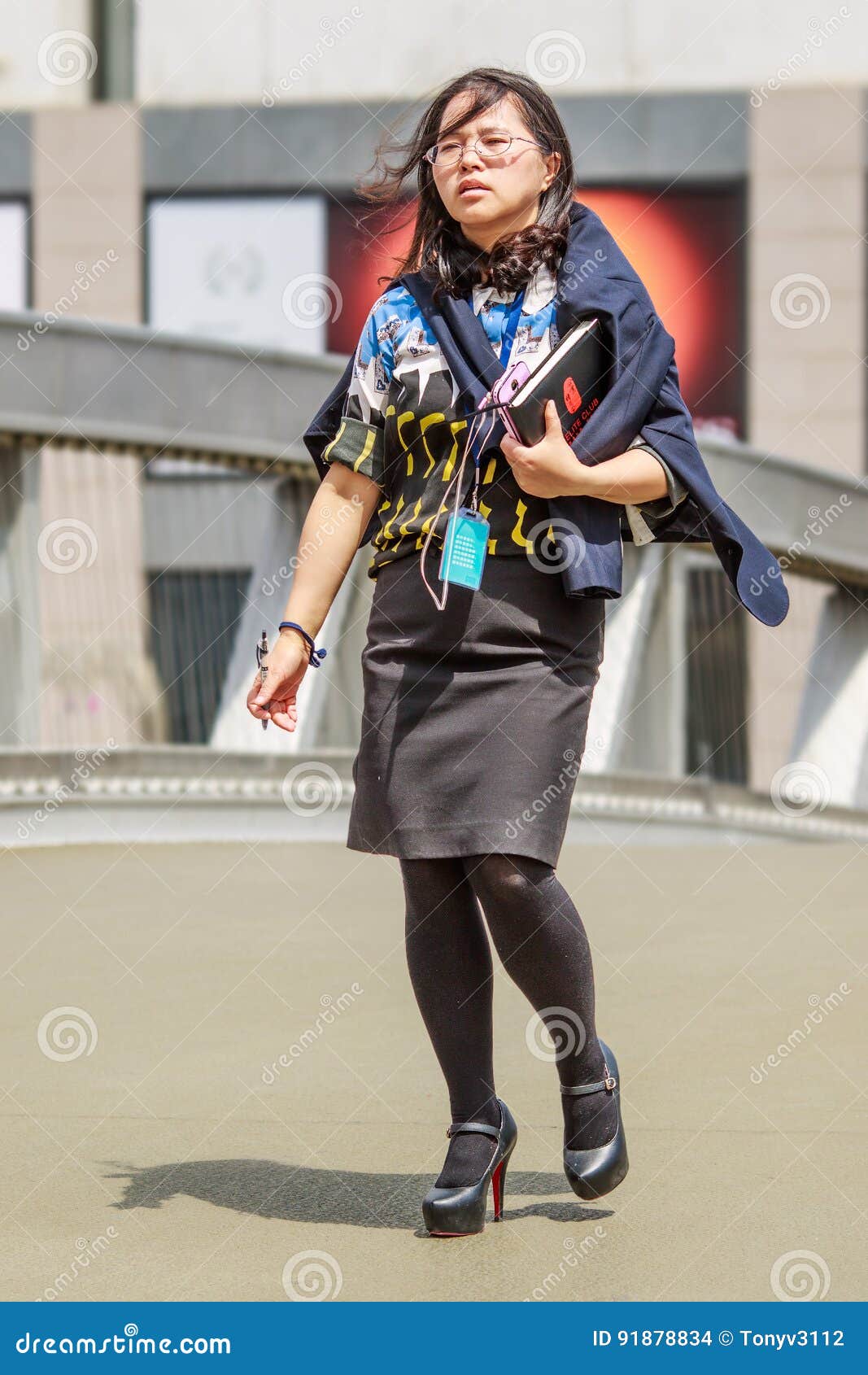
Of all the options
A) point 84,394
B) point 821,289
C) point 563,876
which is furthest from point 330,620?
point 821,289

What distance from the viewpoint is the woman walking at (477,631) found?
2748 millimetres

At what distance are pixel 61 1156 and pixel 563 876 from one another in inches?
186

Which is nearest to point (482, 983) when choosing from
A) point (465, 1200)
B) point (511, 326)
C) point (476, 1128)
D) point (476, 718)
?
point (476, 1128)

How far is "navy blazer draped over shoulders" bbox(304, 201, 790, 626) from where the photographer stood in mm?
2779

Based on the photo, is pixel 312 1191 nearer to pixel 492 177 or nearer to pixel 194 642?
pixel 492 177

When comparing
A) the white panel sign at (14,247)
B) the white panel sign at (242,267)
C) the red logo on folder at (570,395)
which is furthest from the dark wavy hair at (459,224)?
the white panel sign at (14,247)

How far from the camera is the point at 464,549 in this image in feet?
8.80

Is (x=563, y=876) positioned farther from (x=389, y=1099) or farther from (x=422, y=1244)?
(x=422, y=1244)

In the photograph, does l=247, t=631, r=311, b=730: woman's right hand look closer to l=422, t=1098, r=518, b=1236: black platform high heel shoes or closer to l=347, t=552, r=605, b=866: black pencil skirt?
l=347, t=552, r=605, b=866: black pencil skirt

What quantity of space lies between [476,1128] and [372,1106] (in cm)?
97

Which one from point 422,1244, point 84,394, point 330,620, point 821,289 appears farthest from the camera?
point 821,289

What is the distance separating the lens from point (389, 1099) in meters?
3.84

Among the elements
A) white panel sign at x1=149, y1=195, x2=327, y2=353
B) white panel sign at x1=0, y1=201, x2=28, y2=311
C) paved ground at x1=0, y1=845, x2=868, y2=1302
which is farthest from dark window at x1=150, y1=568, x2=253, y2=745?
white panel sign at x1=0, y1=201, x2=28, y2=311

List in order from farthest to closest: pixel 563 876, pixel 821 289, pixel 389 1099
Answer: pixel 821 289 < pixel 563 876 < pixel 389 1099
